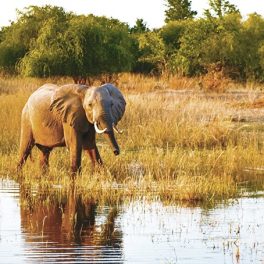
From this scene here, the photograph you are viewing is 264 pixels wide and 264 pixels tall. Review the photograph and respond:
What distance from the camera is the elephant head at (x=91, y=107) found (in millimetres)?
12539

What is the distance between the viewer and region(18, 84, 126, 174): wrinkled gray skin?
12673 mm

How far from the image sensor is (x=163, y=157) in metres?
14.8

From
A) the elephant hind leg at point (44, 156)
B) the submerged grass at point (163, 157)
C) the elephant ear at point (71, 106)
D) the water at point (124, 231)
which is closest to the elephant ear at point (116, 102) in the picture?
the elephant ear at point (71, 106)

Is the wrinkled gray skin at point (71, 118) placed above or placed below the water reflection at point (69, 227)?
above

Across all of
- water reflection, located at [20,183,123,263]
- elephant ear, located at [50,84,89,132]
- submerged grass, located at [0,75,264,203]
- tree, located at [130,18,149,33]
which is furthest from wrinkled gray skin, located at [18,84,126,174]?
tree, located at [130,18,149,33]

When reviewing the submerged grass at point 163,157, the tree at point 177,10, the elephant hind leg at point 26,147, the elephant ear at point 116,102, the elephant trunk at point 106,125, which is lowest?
the submerged grass at point 163,157

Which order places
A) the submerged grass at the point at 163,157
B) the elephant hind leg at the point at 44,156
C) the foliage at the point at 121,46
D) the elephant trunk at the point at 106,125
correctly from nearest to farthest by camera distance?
1. the submerged grass at the point at 163,157
2. the elephant trunk at the point at 106,125
3. the elephant hind leg at the point at 44,156
4. the foliage at the point at 121,46

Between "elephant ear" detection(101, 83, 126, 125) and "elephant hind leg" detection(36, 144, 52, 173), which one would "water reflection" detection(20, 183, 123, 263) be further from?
"elephant hind leg" detection(36, 144, 52, 173)

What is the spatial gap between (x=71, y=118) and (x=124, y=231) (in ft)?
13.4

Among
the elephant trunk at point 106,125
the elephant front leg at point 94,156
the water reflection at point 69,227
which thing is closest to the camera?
the water reflection at point 69,227

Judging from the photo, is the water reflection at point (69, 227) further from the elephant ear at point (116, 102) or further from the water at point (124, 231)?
the elephant ear at point (116, 102)

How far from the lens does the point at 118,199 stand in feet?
36.4

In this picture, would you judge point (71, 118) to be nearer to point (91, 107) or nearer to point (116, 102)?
point (91, 107)

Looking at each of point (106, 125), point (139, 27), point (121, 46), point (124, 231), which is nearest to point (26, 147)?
point (106, 125)
